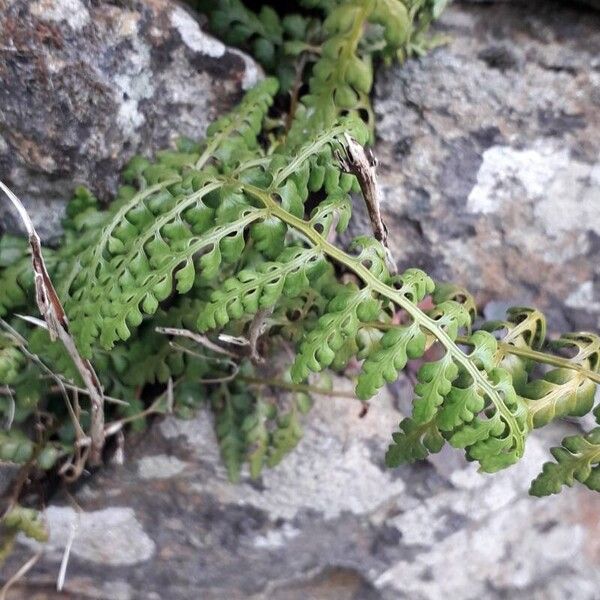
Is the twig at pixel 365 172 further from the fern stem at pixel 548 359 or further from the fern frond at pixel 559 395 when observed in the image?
the fern frond at pixel 559 395


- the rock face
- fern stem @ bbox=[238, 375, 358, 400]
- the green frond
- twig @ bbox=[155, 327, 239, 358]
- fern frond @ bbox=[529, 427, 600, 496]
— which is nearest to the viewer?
the green frond

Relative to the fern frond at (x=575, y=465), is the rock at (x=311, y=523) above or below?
below

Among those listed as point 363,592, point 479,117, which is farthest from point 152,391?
point 479,117

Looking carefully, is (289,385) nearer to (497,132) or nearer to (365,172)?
(365,172)

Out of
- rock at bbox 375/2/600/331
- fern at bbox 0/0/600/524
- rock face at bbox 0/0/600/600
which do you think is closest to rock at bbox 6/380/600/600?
rock face at bbox 0/0/600/600

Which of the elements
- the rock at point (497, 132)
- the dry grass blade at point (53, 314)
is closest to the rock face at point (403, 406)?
the rock at point (497, 132)

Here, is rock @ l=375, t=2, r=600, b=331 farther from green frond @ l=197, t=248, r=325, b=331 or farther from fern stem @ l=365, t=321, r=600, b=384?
green frond @ l=197, t=248, r=325, b=331

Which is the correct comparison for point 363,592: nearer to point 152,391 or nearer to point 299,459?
point 299,459
